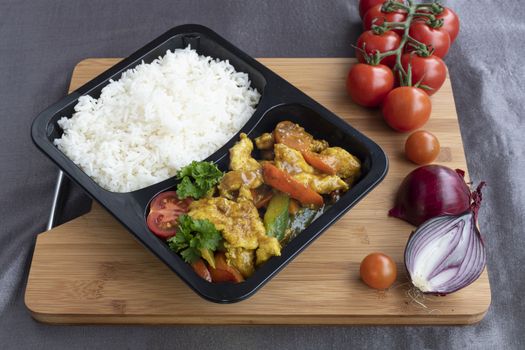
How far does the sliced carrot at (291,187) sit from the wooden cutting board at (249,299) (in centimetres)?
26

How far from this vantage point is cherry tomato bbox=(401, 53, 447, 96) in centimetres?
367

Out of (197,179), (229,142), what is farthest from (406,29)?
(197,179)

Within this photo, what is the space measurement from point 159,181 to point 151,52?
Result: 2.96ft

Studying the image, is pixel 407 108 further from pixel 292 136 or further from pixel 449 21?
pixel 449 21

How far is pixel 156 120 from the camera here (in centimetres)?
339

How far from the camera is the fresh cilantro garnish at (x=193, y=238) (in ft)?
9.20

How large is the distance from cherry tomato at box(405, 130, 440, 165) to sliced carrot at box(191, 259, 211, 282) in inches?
55.6

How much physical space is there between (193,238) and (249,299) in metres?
0.48

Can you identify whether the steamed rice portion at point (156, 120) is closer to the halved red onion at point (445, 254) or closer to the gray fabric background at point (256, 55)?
the gray fabric background at point (256, 55)

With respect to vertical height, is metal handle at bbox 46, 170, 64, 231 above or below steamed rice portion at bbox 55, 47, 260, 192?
below

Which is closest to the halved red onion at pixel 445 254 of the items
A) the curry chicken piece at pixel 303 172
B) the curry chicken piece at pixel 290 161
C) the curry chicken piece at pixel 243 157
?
the curry chicken piece at pixel 303 172

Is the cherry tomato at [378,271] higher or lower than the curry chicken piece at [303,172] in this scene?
lower

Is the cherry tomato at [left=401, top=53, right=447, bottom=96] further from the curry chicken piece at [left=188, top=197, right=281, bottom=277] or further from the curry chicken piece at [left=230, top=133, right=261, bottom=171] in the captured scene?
the curry chicken piece at [left=188, top=197, right=281, bottom=277]

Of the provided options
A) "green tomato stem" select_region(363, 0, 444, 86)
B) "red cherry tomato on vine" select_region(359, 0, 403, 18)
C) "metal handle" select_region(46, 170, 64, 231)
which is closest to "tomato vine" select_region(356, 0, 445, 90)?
"green tomato stem" select_region(363, 0, 444, 86)
